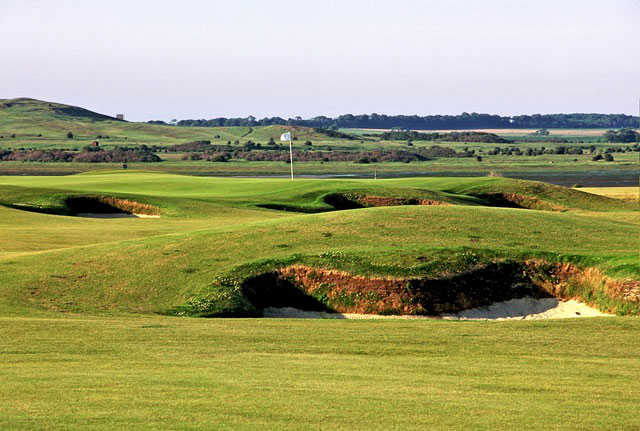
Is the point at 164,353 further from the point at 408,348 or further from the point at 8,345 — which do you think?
the point at 408,348

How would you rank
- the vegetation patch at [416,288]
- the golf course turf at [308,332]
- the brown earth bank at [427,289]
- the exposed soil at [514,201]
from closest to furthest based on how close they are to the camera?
the golf course turf at [308,332], the vegetation patch at [416,288], the brown earth bank at [427,289], the exposed soil at [514,201]

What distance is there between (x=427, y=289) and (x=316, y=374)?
47.2 ft

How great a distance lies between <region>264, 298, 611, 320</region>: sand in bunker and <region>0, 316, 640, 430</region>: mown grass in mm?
5554

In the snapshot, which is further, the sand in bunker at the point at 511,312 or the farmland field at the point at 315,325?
the sand in bunker at the point at 511,312

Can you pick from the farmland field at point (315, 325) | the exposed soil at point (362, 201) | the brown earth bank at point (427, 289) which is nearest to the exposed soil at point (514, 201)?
the exposed soil at point (362, 201)

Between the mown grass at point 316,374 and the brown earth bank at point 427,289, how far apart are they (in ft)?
18.3

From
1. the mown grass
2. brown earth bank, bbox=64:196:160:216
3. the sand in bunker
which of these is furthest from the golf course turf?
brown earth bank, bbox=64:196:160:216

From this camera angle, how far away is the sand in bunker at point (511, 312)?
99.6ft

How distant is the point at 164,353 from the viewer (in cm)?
1894

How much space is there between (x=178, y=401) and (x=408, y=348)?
7.49 m

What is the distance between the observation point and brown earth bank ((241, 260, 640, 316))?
30469 millimetres

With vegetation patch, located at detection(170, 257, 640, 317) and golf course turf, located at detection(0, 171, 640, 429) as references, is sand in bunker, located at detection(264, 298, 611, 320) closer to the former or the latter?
vegetation patch, located at detection(170, 257, 640, 317)

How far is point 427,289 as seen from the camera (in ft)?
101

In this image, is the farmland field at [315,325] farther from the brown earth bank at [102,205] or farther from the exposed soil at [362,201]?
the exposed soil at [362,201]
